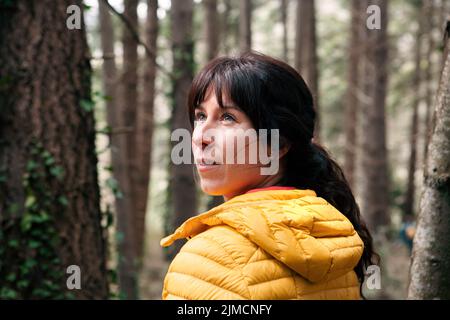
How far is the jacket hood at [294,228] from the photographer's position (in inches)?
63.9

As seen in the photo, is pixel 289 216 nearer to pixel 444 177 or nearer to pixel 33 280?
pixel 444 177

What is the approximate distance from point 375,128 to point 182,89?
25.6 ft

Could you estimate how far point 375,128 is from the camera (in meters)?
14.6

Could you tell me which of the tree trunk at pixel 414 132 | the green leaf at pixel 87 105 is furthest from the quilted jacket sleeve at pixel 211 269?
the tree trunk at pixel 414 132

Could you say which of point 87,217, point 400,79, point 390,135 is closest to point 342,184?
point 87,217

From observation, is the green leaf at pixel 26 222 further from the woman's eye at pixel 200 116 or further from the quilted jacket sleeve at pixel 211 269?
the quilted jacket sleeve at pixel 211 269

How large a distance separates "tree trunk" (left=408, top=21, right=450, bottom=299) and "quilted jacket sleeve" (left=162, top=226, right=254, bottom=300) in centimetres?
126

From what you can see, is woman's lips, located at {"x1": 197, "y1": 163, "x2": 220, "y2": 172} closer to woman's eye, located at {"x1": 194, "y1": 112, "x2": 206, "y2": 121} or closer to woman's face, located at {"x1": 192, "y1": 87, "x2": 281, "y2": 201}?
woman's face, located at {"x1": 192, "y1": 87, "x2": 281, "y2": 201}

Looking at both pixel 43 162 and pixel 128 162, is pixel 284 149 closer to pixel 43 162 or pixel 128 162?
pixel 43 162

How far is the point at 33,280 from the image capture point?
403 centimetres

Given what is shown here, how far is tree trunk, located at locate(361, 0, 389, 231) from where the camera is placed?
556 inches

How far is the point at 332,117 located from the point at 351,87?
7590 mm

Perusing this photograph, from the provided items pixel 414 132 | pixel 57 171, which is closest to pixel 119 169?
pixel 57 171

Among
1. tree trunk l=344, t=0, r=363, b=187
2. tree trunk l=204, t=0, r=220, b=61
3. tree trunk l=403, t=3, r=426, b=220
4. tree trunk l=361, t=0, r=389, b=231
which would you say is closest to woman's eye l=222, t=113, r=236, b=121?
tree trunk l=204, t=0, r=220, b=61
